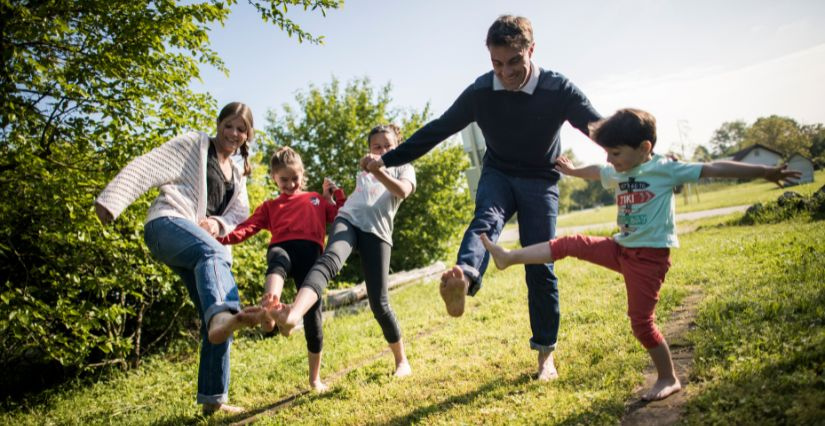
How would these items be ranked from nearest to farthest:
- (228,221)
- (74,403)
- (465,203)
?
(228,221)
(74,403)
(465,203)

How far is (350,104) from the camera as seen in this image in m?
12.0

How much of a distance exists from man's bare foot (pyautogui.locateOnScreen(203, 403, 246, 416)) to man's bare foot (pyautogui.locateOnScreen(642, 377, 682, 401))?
9.74ft

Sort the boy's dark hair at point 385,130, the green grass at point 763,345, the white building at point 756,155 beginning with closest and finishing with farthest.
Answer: the green grass at point 763,345 < the boy's dark hair at point 385,130 < the white building at point 756,155

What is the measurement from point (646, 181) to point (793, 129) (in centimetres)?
4469

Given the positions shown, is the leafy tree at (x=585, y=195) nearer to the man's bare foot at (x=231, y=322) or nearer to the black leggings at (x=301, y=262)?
the black leggings at (x=301, y=262)

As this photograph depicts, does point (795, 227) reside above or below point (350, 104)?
below

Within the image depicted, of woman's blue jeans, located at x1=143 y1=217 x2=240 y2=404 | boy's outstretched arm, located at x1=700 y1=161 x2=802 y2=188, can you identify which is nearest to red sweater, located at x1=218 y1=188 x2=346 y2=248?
woman's blue jeans, located at x1=143 y1=217 x2=240 y2=404

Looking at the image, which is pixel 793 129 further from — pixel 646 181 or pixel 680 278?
pixel 646 181

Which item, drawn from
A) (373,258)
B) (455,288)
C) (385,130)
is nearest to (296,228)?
(373,258)

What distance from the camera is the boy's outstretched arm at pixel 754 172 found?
87.7 inches

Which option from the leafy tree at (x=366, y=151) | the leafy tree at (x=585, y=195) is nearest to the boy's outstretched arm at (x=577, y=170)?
the leafy tree at (x=366, y=151)

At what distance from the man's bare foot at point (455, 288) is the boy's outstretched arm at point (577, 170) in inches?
45.6

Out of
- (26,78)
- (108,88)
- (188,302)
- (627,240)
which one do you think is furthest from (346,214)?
(188,302)

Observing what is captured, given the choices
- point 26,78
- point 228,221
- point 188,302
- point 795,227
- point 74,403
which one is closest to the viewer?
point 228,221
